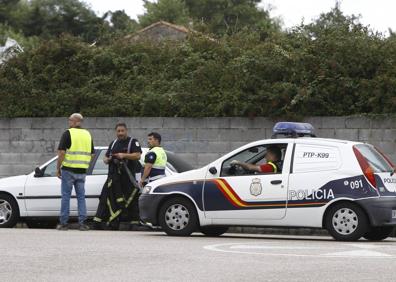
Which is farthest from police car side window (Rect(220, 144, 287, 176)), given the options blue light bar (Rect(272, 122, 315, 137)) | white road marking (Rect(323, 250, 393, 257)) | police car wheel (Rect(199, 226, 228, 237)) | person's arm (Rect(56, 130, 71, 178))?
white road marking (Rect(323, 250, 393, 257))

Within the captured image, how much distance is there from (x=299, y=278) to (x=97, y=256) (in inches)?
110

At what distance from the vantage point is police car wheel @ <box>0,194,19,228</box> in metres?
17.7

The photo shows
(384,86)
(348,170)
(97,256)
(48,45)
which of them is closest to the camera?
(97,256)

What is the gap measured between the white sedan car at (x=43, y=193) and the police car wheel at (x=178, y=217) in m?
2.15

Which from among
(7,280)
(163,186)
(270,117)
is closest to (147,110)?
(270,117)

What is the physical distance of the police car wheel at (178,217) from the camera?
1507 cm

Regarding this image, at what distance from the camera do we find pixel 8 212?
17.8 meters

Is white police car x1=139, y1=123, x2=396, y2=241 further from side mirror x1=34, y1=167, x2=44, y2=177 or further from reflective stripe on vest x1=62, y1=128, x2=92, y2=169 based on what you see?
side mirror x1=34, y1=167, x2=44, y2=177

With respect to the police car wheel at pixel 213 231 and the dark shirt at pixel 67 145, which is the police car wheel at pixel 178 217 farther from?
the dark shirt at pixel 67 145

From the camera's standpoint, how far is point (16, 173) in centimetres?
2231

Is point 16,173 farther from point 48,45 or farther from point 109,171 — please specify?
point 109,171

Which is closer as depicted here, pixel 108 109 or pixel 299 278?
pixel 299 278

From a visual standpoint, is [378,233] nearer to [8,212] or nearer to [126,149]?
[126,149]

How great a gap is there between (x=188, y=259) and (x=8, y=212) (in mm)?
7462
